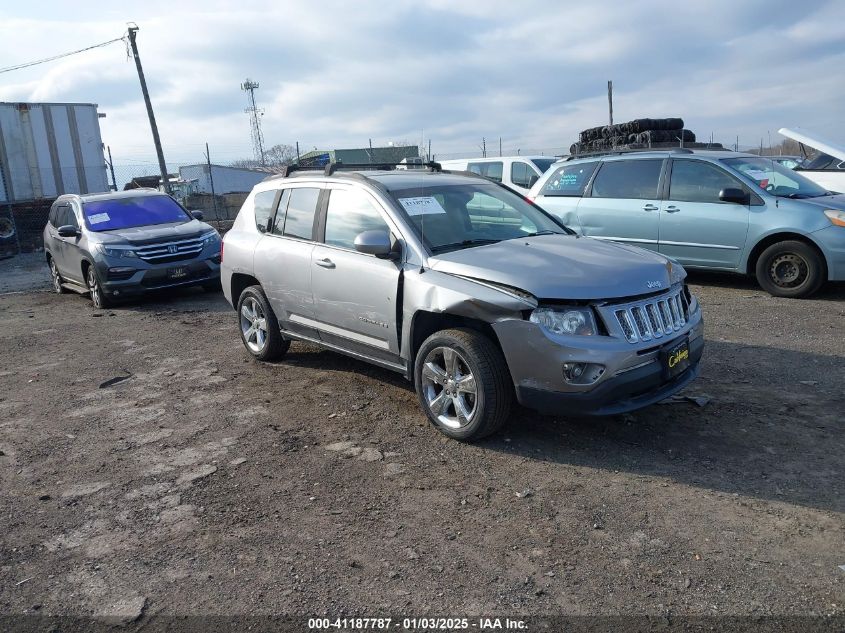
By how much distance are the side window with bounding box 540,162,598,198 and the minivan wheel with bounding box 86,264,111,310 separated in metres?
6.63

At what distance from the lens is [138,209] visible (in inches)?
432

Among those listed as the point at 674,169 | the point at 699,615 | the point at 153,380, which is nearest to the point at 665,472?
the point at 699,615

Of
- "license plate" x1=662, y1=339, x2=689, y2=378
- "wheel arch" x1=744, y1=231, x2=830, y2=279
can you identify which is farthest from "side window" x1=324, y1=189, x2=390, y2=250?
"wheel arch" x1=744, y1=231, x2=830, y2=279

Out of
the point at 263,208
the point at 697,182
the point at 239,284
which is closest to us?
the point at 263,208

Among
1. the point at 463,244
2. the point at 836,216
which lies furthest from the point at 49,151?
the point at 836,216

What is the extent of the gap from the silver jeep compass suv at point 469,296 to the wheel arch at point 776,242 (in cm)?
392

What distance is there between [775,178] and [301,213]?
606 cm

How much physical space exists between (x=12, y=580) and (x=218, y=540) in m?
0.95

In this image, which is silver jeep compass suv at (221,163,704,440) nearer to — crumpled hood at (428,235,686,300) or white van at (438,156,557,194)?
crumpled hood at (428,235,686,300)

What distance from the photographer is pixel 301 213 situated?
5.88m

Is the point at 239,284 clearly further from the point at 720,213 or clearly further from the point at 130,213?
the point at 720,213

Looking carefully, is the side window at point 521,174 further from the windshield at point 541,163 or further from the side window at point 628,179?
the side window at point 628,179

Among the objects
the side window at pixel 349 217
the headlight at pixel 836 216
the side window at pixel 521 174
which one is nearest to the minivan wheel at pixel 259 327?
the side window at pixel 349 217

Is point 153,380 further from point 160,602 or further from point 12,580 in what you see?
point 160,602
